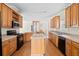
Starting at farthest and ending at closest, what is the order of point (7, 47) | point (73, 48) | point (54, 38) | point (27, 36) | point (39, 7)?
point (27, 36), point (54, 38), point (39, 7), point (7, 47), point (73, 48)

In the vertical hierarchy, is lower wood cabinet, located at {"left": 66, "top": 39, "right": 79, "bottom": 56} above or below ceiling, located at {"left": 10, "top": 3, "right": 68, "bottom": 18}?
below

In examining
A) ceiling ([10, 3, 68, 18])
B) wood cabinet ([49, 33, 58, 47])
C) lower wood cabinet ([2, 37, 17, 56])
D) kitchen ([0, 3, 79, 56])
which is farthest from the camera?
wood cabinet ([49, 33, 58, 47])

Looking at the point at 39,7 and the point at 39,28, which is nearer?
the point at 39,7

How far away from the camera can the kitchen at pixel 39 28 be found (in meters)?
3.33

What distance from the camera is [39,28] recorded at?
6.56 meters

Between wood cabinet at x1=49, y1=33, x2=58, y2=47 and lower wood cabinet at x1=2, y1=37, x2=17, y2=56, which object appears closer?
lower wood cabinet at x1=2, y1=37, x2=17, y2=56

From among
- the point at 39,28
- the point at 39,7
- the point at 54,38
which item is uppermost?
the point at 39,7

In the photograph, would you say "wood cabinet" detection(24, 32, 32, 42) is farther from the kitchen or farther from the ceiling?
the ceiling

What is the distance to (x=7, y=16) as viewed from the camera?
3.81 meters

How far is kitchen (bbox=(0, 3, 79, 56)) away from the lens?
3.33 m

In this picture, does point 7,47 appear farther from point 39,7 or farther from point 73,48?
point 39,7

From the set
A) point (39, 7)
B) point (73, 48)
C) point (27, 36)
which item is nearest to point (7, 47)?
point (73, 48)

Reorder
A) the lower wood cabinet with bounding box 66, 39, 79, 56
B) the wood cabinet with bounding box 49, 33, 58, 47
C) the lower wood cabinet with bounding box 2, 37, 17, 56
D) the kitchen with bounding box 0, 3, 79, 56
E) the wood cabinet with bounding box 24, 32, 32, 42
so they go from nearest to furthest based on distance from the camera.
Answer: the lower wood cabinet with bounding box 66, 39, 79, 56
the lower wood cabinet with bounding box 2, 37, 17, 56
the kitchen with bounding box 0, 3, 79, 56
the wood cabinet with bounding box 49, 33, 58, 47
the wood cabinet with bounding box 24, 32, 32, 42

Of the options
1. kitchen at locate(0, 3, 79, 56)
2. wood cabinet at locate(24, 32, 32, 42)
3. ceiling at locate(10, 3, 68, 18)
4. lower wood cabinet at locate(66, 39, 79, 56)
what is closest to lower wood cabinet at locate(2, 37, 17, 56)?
kitchen at locate(0, 3, 79, 56)
